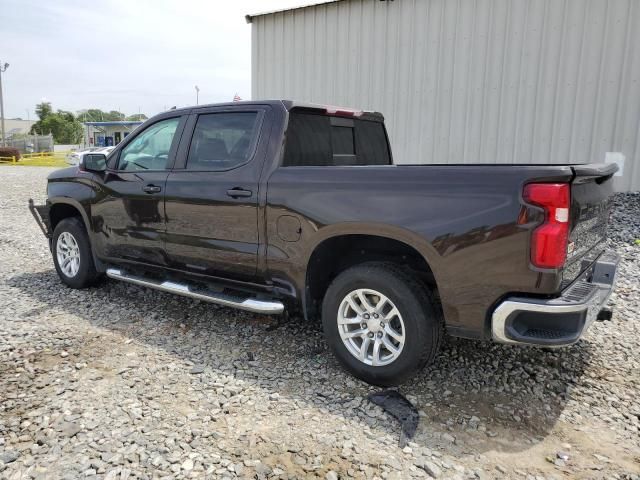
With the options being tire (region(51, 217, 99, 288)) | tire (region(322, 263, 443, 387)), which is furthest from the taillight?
tire (region(51, 217, 99, 288))

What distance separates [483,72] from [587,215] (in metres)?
6.45

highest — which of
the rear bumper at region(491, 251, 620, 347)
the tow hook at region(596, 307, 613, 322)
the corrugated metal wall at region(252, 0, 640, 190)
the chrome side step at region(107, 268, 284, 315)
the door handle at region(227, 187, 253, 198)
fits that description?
the corrugated metal wall at region(252, 0, 640, 190)

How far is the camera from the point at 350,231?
10.6ft

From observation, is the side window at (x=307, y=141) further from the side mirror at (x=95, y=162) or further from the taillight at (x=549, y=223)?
the side mirror at (x=95, y=162)

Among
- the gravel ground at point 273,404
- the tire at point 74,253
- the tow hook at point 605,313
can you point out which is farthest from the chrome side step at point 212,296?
the tow hook at point 605,313

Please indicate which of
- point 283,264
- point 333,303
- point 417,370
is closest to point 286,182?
point 283,264

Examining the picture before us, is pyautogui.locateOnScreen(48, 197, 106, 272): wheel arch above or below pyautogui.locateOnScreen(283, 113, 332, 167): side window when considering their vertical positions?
below

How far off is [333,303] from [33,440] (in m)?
1.85

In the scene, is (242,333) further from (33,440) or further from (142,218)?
(33,440)

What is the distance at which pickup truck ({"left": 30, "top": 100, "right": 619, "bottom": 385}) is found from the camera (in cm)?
268

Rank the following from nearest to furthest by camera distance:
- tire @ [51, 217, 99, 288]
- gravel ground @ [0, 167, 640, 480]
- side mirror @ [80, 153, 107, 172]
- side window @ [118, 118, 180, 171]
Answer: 1. gravel ground @ [0, 167, 640, 480]
2. side window @ [118, 118, 180, 171]
3. side mirror @ [80, 153, 107, 172]
4. tire @ [51, 217, 99, 288]

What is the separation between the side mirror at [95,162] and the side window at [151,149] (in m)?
0.21

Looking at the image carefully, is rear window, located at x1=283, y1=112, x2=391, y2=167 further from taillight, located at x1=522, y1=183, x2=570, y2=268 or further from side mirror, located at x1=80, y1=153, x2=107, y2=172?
side mirror, located at x1=80, y1=153, x2=107, y2=172

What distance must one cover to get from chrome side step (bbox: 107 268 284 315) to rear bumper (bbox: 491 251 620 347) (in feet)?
5.05
